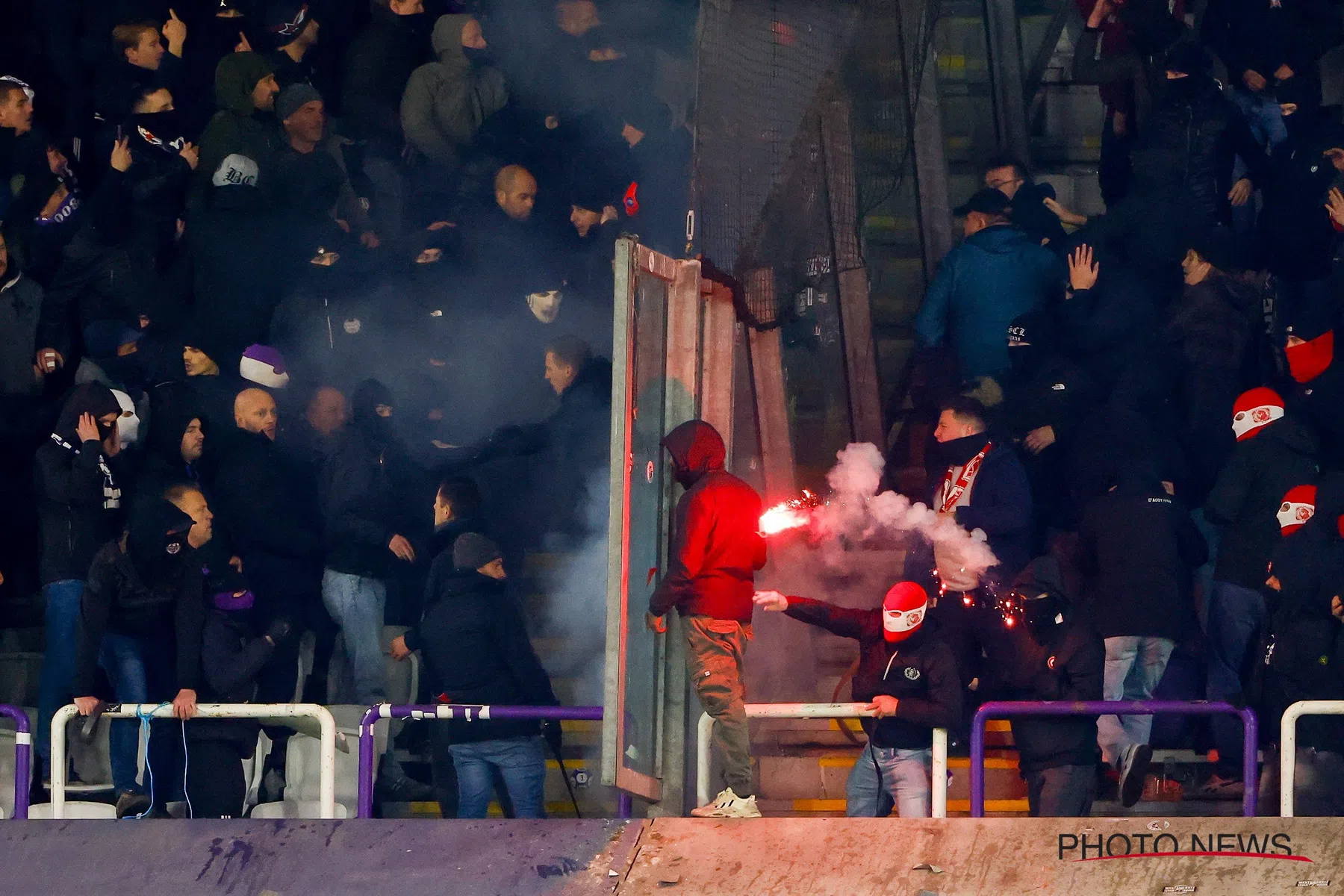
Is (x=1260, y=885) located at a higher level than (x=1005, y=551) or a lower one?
lower

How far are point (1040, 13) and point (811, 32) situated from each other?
3080 millimetres

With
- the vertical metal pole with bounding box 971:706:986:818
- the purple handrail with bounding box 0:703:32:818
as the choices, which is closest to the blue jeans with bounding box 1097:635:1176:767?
the vertical metal pole with bounding box 971:706:986:818

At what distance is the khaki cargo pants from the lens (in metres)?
7.86

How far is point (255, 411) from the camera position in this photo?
9.91m

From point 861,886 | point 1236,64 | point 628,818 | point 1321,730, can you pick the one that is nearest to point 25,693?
point 628,818

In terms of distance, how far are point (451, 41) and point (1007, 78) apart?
372cm

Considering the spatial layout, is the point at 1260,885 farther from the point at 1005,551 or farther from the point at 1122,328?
the point at 1122,328

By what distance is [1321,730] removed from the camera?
27.5 ft

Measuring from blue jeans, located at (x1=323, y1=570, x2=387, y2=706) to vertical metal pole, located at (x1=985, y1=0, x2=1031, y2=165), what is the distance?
5.38 m

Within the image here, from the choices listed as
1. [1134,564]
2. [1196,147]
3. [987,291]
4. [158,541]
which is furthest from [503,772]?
[1196,147]

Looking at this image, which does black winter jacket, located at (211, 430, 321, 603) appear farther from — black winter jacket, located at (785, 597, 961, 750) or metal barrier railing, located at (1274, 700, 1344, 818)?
metal barrier railing, located at (1274, 700, 1344, 818)

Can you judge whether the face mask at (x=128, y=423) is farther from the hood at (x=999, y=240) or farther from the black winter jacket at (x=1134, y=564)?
the black winter jacket at (x=1134, y=564)

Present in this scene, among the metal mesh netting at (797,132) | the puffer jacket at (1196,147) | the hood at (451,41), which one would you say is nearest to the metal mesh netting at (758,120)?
the metal mesh netting at (797,132)

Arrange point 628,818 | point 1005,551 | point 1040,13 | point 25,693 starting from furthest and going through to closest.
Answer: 1. point 1040,13
2. point 25,693
3. point 1005,551
4. point 628,818
